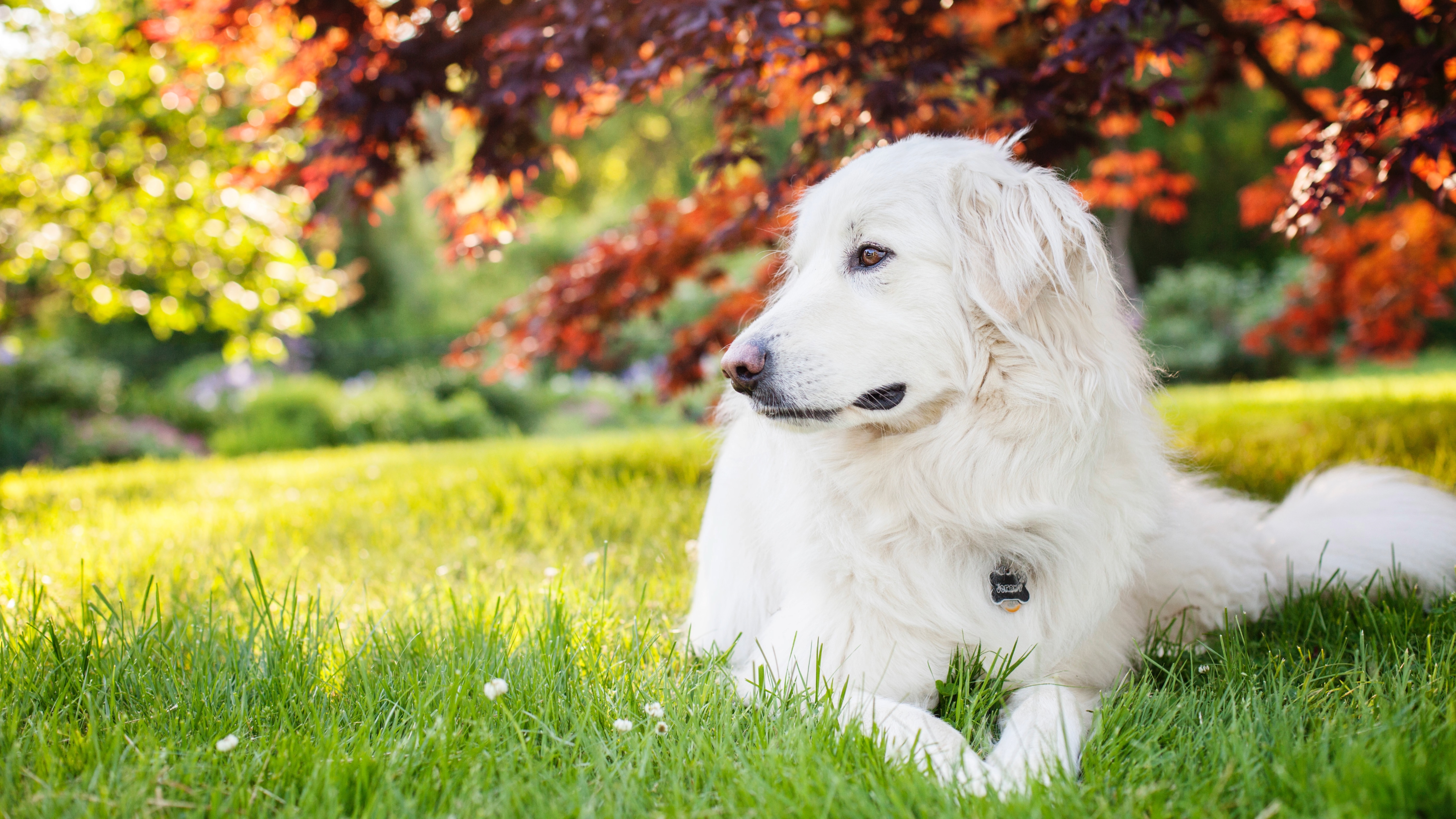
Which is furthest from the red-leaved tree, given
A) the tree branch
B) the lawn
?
the lawn

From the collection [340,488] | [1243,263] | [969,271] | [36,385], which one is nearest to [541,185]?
[36,385]

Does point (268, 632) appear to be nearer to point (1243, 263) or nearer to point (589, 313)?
point (589, 313)

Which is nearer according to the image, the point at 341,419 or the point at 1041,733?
the point at 1041,733

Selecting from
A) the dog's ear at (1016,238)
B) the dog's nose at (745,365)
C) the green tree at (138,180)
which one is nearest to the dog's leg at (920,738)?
the dog's nose at (745,365)

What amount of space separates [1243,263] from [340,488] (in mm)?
15324

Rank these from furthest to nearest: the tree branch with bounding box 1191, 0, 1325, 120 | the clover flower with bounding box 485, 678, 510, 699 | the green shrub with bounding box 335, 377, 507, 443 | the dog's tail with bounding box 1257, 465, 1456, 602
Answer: the green shrub with bounding box 335, 377, 507, 443, the tree branch with bounding box 1191, 0, 1325, 120, the dog's tail with bounding box 1257, 465, 1456, 602, the clover flower with bounding box 485, 678, 510, 699

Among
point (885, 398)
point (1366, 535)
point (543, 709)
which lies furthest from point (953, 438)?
point (1366, 535)

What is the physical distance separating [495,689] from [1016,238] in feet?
4.72

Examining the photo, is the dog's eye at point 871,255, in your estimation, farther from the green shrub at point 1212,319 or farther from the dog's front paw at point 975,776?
the green shrub at point 1212,319

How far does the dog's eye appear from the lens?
6.29 ft

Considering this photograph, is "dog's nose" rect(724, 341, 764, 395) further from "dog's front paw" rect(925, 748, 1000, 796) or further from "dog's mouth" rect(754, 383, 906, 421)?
"dog's front paw" rect(925, 748, 1000, 796)

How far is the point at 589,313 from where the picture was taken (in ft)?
15.6

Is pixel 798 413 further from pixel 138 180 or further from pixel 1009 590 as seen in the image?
pixel 138 180

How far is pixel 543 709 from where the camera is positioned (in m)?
1.73
